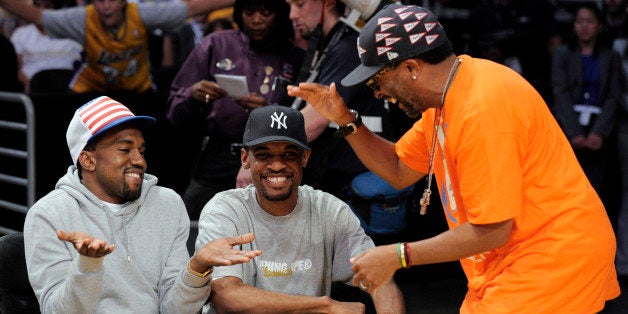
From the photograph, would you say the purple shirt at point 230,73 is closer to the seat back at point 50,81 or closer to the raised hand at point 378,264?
the seat back at point 50,81

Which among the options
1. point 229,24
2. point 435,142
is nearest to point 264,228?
point 435,142

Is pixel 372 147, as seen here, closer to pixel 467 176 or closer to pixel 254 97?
pixel 467 176

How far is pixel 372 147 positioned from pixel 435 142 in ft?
1.37

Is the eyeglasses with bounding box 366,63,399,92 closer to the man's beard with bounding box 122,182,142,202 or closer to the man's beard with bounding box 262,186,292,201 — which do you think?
the man's beard with bounding box 262,186,292,201

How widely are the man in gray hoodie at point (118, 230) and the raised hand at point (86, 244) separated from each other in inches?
9.1

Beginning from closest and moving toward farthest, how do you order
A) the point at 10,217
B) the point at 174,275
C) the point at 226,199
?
the point at 174,275 < the point at 226,199 < the point at 10,217

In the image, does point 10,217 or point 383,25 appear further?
point 10,217

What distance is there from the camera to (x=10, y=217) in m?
6.88

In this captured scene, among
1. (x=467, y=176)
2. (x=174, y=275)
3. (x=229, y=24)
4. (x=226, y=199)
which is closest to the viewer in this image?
(x=467, y=176)

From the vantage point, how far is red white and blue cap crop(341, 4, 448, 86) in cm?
322

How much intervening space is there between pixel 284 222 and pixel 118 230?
2.23ft

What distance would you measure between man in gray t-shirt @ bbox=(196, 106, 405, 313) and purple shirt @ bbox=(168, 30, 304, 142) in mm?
1300

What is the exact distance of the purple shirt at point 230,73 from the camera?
5.43 meters

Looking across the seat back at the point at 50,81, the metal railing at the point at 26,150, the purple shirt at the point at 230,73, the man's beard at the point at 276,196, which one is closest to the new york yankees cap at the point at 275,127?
the man's beard at the point at 276,196
